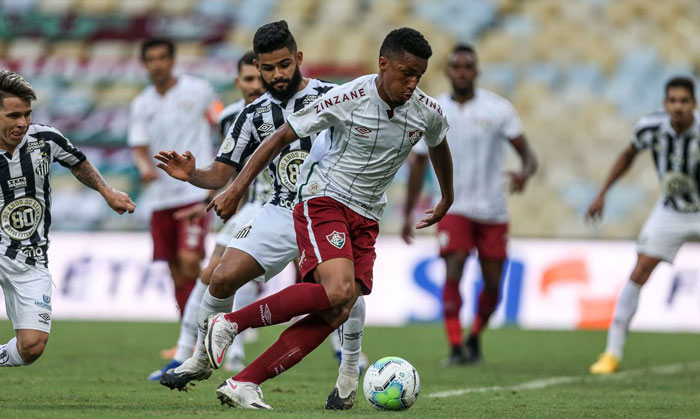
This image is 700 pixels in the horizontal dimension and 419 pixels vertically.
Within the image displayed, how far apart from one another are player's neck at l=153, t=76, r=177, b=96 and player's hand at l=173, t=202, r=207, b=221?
1054 mm

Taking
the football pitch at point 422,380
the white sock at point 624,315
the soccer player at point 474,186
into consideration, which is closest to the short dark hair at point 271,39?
the football pitch at point 422,380

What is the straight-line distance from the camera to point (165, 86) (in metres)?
9.79

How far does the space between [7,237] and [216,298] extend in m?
1.16

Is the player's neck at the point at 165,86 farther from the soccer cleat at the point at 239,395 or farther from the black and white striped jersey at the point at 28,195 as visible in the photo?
the soccer cleat at the point at 239,395

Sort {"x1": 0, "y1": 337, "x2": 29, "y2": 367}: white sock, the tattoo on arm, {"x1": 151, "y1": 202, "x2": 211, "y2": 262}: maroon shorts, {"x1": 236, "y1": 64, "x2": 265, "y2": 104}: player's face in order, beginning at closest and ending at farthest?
{"x1": 0, "y1": 337, "x2": 29, "y2": 367}: white sock → the tattoo on arm → {"x1": 236, "y1": 64, "x2": 265, "y2": 104}: player's face → {"x1": 151, "y1": 202, "x2": 211, "y2": 262}: maroon shorts

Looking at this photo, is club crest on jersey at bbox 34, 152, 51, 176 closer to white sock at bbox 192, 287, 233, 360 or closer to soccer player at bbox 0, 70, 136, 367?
soccer player at bbox 0, 70, 136, 367

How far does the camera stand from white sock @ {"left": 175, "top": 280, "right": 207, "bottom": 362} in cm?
795

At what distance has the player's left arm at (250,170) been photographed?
5.53 meters

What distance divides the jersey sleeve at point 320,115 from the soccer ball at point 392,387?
4.28 feet

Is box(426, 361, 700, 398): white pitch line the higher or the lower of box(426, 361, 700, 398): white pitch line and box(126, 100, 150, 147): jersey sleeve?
the lower

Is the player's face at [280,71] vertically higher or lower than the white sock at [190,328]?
higher

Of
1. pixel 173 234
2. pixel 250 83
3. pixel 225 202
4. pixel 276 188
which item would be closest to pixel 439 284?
pixel 173 234

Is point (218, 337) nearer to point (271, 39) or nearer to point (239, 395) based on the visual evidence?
point (239, 395)

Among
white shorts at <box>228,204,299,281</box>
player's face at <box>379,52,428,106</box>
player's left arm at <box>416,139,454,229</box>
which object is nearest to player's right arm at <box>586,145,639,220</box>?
player's left arm at <box>416,139,454,229</box>
